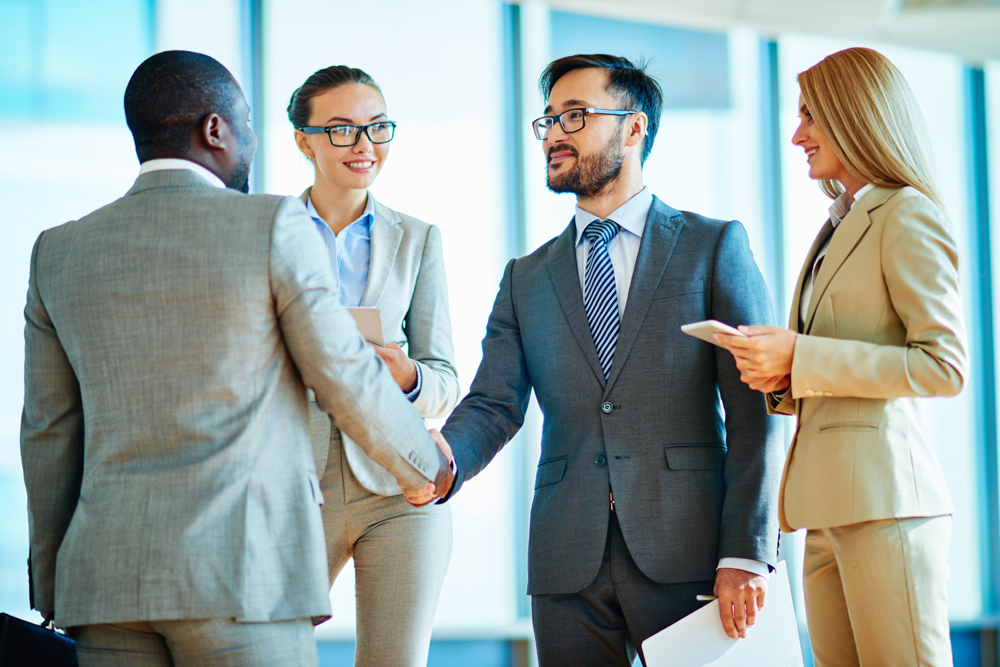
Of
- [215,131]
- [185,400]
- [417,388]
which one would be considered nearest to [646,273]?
[417,388]

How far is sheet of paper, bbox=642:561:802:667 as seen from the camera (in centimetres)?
185

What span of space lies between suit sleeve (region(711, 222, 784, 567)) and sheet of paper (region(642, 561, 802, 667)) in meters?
0.11

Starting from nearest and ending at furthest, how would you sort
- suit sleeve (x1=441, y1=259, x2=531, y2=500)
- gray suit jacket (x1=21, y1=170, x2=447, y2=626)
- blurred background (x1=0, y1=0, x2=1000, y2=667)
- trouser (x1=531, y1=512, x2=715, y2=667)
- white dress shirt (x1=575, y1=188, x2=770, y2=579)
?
gray suit jacket (x1=21, y1=170, x2=447, y2=626) → trouser (x1=531, y1=512, x2=715, y2=667) → white dress shirt (x1=575, y1=188, x2=770, y2=579) → suit sleeve (x1=441, y1=259, x2=531, y2=500) → blurred background (x1=0, y1=0, x2=1000, y2=667)

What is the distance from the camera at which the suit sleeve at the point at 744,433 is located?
1938 millimetres

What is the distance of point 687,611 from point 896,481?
1.86 feet

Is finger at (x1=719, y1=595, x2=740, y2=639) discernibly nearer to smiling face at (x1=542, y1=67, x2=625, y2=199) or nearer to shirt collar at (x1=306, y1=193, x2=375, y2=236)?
smiling face at (x1=542, y1=67, x2=625, y2=199)

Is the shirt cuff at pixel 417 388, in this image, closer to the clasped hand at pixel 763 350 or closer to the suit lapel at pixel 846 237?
the clasped hand at pixel 763 350

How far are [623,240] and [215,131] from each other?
3.62 feet

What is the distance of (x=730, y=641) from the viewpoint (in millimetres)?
1911

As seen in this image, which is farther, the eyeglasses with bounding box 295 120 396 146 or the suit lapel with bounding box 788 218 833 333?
the eyeglasses with bounding box 295 120 396 146

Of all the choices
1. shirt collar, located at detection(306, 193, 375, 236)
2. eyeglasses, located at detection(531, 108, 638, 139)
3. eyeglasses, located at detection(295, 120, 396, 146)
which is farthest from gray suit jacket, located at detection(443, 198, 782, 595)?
eyeglasses, located at detection(295, 120, 396, 146)

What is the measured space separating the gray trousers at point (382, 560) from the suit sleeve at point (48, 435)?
2.21ft

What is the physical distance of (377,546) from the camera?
2201 mm

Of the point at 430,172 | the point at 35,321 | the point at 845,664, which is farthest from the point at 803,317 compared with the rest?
the point at 430,172
